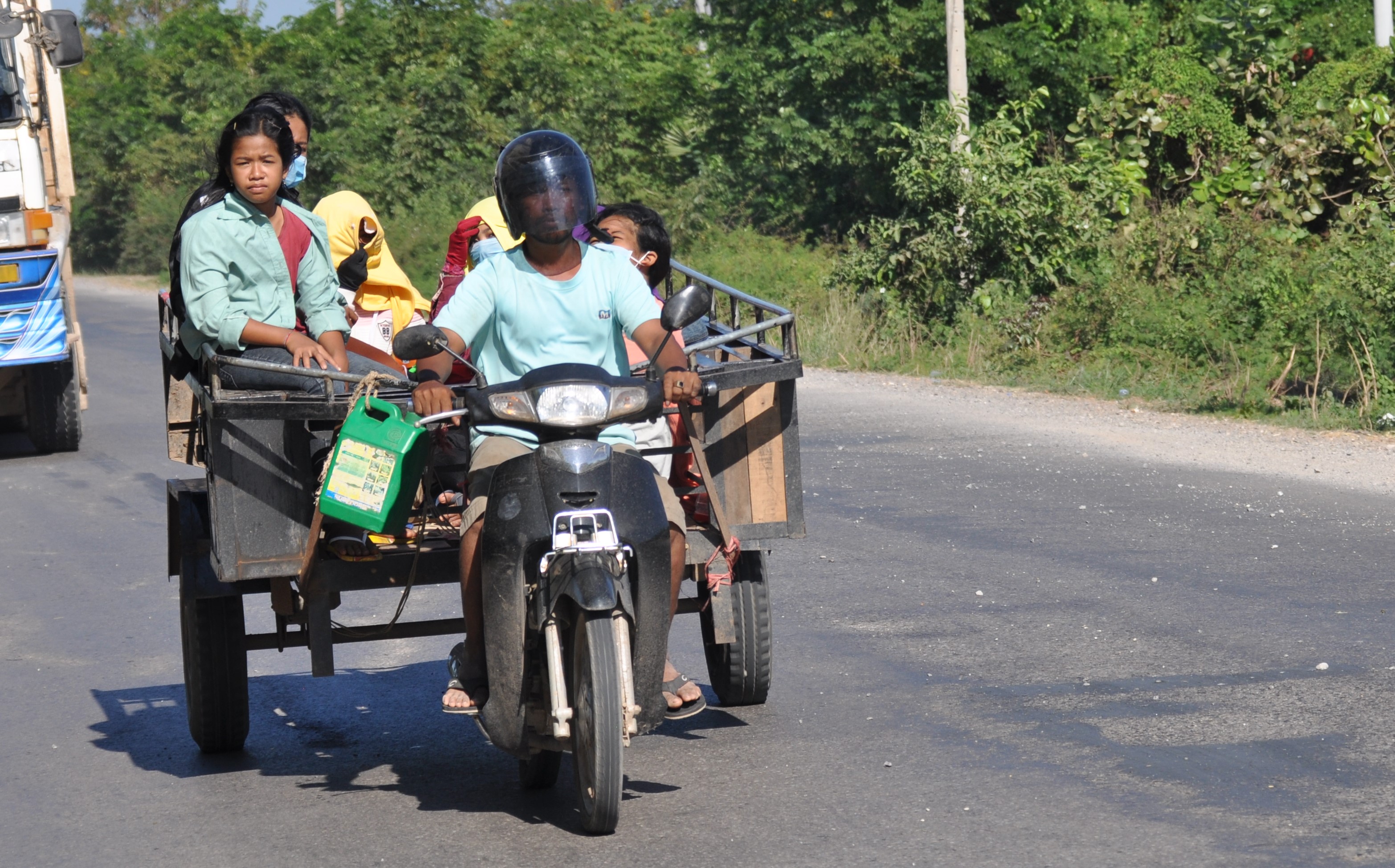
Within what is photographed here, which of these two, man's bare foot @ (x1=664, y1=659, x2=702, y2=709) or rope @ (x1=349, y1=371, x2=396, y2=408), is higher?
rope @ (x1=349, y1=371, x2=396, y2=408)

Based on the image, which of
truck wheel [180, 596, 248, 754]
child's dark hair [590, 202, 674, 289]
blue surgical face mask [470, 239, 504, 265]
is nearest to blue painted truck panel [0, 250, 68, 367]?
blue surgical face mask [470, 239, 504, 265]

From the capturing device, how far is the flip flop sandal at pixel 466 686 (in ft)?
14.7

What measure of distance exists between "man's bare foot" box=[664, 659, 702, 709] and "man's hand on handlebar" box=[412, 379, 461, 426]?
908 mm

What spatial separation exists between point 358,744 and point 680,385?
1.83 metres

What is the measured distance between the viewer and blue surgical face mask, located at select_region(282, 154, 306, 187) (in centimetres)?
620

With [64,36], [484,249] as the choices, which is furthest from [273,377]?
[64,36]

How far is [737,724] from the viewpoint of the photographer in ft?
17.9

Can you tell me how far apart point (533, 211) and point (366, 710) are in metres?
2.07

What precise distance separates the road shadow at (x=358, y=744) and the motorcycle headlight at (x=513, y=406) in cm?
111

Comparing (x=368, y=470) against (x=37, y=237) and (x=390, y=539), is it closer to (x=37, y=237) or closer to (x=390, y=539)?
(x=390, y=539)

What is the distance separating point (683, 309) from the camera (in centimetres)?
423

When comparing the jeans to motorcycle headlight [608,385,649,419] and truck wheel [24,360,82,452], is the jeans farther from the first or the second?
truck wheel [24,360,82,452]

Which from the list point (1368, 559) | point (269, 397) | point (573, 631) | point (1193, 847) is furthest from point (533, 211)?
point (1368, 559)

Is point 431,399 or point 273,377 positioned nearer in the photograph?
point 431,399
